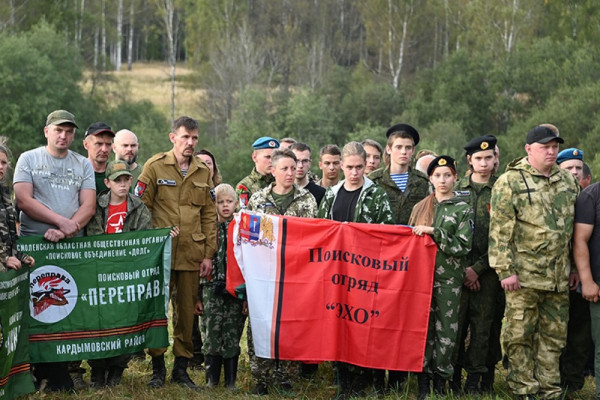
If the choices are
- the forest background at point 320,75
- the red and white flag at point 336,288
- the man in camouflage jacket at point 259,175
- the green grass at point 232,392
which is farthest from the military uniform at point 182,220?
the forest background at point 320,75

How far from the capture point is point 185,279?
792 cm

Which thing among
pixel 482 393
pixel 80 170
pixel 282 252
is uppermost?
pixel 80 170

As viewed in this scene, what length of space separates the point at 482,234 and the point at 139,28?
75396mm

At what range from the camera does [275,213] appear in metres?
7.67

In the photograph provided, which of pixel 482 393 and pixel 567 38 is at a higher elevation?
pixel 567 38

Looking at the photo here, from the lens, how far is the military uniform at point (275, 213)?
760cm

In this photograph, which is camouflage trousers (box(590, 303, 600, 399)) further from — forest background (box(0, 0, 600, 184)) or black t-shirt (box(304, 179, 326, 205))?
forest background (box(0, 0, 600, 184))

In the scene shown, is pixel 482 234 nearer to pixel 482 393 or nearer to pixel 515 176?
pixel 515 176

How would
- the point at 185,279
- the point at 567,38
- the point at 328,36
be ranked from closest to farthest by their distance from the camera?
the point at 185,279 → the point at 567,38 → the point at 328,36

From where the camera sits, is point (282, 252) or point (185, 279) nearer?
point (282, 252)

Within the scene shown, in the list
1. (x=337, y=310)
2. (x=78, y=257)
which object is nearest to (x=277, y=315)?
(x=337, y=310)

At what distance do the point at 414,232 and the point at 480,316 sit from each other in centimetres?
111

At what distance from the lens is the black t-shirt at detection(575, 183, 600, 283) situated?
7.05 meters

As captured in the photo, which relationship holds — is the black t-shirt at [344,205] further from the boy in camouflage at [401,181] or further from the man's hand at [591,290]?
the man's hand at [591,290]
